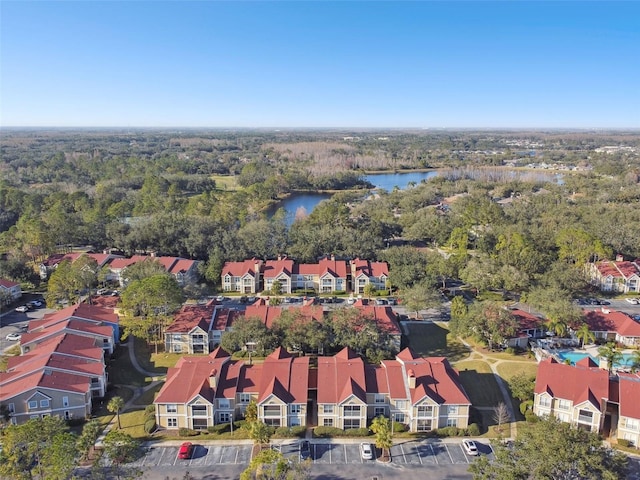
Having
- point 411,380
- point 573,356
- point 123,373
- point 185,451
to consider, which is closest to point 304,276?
point 123,373

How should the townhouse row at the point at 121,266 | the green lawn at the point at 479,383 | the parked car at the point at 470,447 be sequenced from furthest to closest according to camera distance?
the townhouse row at the point at 121,266
the green lawn at the point at 479,383
the parked car at the point at 470,447

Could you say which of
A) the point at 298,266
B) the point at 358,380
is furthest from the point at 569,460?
the point at 298,266

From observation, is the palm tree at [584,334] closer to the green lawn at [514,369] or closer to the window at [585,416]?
the green lawn at [514,369]

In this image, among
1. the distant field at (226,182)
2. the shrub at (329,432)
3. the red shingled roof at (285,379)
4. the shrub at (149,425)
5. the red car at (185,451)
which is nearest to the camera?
the red car at (185,451)

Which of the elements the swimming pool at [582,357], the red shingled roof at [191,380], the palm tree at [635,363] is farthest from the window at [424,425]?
the palm tree at [635,363]

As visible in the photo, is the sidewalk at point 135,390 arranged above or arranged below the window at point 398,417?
below

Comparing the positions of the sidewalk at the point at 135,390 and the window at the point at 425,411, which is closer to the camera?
the window at the point at 425,411

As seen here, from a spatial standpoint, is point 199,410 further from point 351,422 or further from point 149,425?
point 351,422
